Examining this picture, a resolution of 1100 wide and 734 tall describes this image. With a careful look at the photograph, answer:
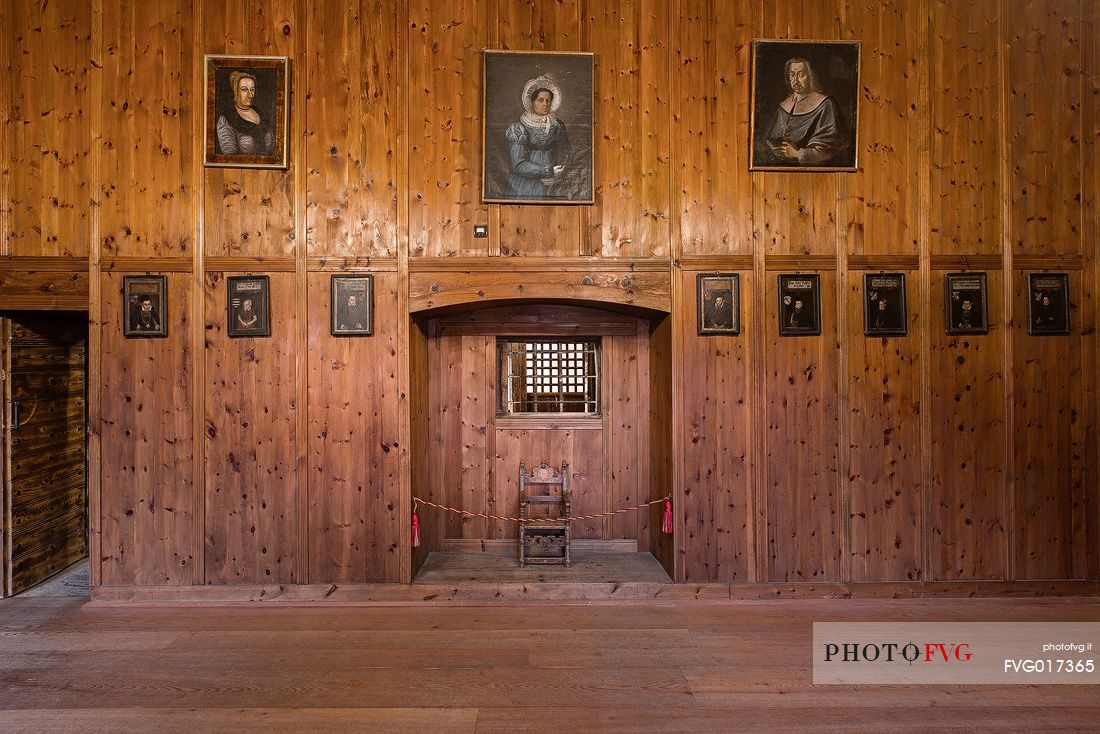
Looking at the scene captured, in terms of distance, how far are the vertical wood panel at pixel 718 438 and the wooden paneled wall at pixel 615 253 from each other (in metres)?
0.02

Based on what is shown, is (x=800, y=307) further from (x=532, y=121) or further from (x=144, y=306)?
(x=144, y=306)

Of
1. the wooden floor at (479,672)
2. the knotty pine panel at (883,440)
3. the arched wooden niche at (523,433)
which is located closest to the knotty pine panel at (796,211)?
the knotty pine panel at (883,440)

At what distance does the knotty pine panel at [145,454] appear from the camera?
16.7 ft

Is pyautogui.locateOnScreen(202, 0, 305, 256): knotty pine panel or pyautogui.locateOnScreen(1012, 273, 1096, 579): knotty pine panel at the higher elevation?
pyautogui.locateOnScreen(202, 0, 305, 256): knotty pine panel

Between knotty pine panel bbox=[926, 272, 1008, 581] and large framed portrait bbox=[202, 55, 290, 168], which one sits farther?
knotty pine panel bbox=[926, 272, 1008, 581]

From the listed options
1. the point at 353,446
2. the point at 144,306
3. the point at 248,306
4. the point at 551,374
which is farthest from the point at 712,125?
the point at 144,306

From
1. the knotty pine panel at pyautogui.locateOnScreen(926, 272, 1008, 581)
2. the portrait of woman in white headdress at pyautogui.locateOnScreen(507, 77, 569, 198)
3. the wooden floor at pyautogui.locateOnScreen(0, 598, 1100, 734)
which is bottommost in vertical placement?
the wooden floor at pyautogui.locateOnScreen(0, 598, 1100, 734)

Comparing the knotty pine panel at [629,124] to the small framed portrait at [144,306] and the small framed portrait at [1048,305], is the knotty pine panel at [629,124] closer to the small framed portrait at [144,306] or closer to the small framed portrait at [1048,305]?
the small framed portrait at [1048,305]

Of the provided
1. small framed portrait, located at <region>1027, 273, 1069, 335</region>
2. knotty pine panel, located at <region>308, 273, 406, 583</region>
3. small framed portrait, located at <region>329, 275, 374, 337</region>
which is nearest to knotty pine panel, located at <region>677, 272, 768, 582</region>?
small framed portrait, located at <region>1027, 273, 1069, 335</region>

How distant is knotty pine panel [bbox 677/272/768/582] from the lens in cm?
518

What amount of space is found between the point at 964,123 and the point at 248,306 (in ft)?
20.9

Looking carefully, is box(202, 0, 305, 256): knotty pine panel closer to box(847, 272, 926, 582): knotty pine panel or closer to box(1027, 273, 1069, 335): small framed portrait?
box(847, 272, 926, 582): knotty pine panel

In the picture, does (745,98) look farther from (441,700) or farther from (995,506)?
(441,700)

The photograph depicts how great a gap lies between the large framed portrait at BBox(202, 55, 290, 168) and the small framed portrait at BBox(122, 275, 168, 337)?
1.13m
